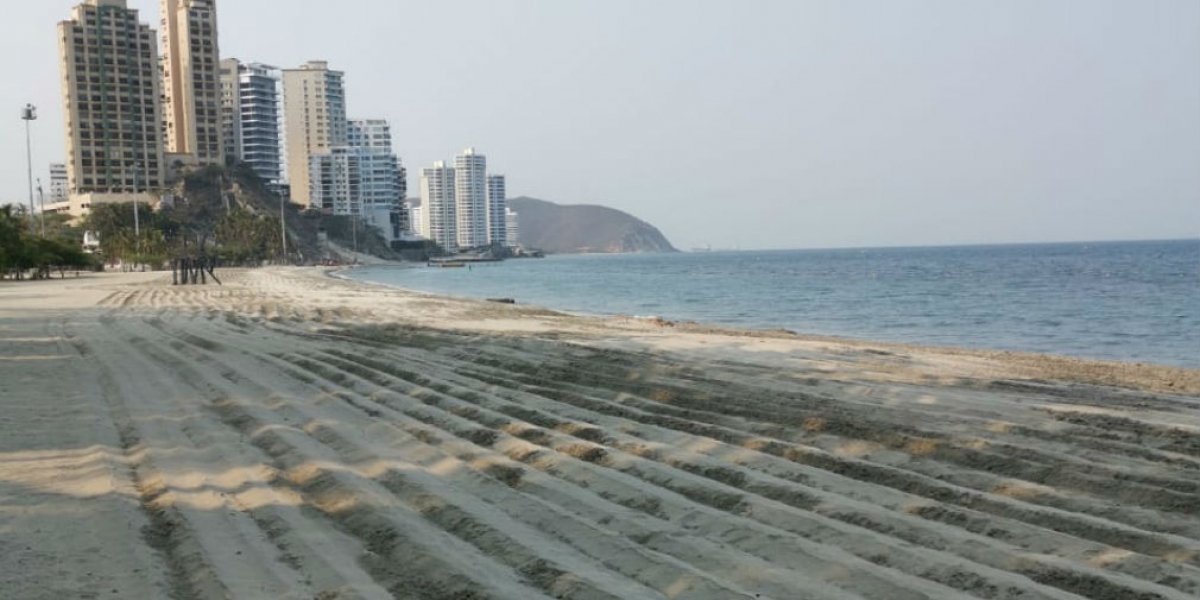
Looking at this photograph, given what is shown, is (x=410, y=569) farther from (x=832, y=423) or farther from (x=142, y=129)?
(x=142, y=129)

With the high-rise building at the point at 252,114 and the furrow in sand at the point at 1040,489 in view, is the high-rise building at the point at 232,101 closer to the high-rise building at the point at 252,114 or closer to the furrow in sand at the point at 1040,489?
the high-rise building at the point at 252,114

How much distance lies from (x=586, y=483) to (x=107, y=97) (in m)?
150

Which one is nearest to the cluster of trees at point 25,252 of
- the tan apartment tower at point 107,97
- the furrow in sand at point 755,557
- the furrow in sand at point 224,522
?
the furrow in sand at point 224,522

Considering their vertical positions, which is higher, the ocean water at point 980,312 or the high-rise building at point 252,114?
the high-rise building at point 252,114

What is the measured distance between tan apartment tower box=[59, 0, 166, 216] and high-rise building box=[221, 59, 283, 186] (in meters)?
45.4

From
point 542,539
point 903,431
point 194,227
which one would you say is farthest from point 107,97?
point 542,539

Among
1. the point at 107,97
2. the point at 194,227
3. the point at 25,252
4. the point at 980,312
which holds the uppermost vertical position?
the point at 107,97

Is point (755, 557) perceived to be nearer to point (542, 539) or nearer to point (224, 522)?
point (542, 539)

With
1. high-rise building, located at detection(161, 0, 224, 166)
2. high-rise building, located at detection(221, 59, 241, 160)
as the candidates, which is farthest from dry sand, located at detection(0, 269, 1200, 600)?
high-rise building, located at detection(221, 59, 241, 160)

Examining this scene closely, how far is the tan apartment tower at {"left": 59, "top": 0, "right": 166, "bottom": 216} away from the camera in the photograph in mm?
132875

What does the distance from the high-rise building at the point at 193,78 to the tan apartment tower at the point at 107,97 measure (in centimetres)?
1376

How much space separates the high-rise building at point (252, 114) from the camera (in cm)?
18688

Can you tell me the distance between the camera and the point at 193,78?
15362 cm

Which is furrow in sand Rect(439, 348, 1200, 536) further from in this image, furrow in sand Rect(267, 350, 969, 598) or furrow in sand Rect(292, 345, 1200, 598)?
furrow in sand Rect(267, 350, 969, 598)
